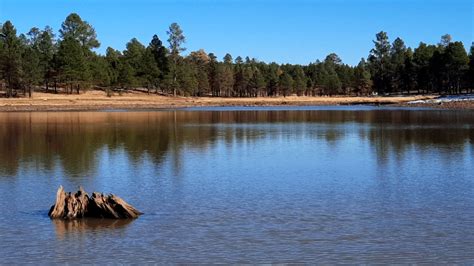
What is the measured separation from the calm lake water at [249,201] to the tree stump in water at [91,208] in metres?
0.46

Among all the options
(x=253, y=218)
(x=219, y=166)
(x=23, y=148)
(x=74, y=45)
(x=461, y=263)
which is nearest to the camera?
(x=461, y=263)

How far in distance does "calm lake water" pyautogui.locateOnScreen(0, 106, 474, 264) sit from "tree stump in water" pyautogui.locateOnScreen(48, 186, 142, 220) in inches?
18.3

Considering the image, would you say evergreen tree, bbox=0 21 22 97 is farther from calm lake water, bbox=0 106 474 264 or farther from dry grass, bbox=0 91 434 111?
calm lake water, bbox=0 106 474 264

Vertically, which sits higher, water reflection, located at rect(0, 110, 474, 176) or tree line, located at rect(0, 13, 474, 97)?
tree line, located at rect(0, 13, 474, 97)

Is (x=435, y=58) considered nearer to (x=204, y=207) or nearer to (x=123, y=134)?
(x=123, y=134)

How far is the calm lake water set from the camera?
1575cm

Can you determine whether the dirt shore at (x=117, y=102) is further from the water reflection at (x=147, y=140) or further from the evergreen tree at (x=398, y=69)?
the water reflection at (x=147, y=140)

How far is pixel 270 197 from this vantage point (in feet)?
75.3

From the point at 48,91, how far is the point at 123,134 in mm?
85672

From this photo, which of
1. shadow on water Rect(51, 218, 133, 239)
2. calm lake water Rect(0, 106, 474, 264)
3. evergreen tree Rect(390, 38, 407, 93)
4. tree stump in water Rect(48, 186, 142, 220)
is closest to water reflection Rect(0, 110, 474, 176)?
calm lake water Rect(0, 106, 474, 264)

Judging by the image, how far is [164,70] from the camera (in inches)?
5861

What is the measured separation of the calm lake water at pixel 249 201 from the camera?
15750mm

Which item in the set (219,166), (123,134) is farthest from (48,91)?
(219,166)

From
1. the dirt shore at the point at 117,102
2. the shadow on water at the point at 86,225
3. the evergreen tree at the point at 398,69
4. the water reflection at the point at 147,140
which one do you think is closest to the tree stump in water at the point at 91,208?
the shadow on water at the point at 86,225
